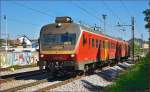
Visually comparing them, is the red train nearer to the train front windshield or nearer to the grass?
the train front windshield

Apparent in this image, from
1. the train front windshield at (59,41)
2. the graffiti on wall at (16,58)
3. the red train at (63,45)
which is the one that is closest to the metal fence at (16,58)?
the graffiti on wall at (16,58)

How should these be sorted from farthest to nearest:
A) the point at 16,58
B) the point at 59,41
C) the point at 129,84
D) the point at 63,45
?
the point at 16,58 → the point at 59,41 → the point at 63,45 → the point at 129,84

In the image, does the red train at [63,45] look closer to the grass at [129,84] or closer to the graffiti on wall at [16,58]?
the grass at [129,84]

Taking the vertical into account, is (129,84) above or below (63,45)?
below

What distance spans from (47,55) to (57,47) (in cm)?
69

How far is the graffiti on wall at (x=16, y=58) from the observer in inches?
1620

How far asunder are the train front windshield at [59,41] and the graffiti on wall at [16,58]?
20.0 meters

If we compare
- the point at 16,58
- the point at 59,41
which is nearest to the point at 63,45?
the point at 59,41

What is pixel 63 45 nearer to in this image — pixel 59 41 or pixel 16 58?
pixel 59 41

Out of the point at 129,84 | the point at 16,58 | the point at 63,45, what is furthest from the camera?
the point at 16,58

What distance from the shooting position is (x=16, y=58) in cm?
4472

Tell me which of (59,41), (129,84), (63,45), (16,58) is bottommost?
(129,84)

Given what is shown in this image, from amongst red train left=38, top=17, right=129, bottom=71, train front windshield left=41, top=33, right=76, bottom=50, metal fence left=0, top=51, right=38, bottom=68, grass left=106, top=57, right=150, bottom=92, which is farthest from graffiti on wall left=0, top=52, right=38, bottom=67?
grass left=106, top=57, right=150, bottom=92

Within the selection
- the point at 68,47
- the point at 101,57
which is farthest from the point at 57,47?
the point at 101,57
